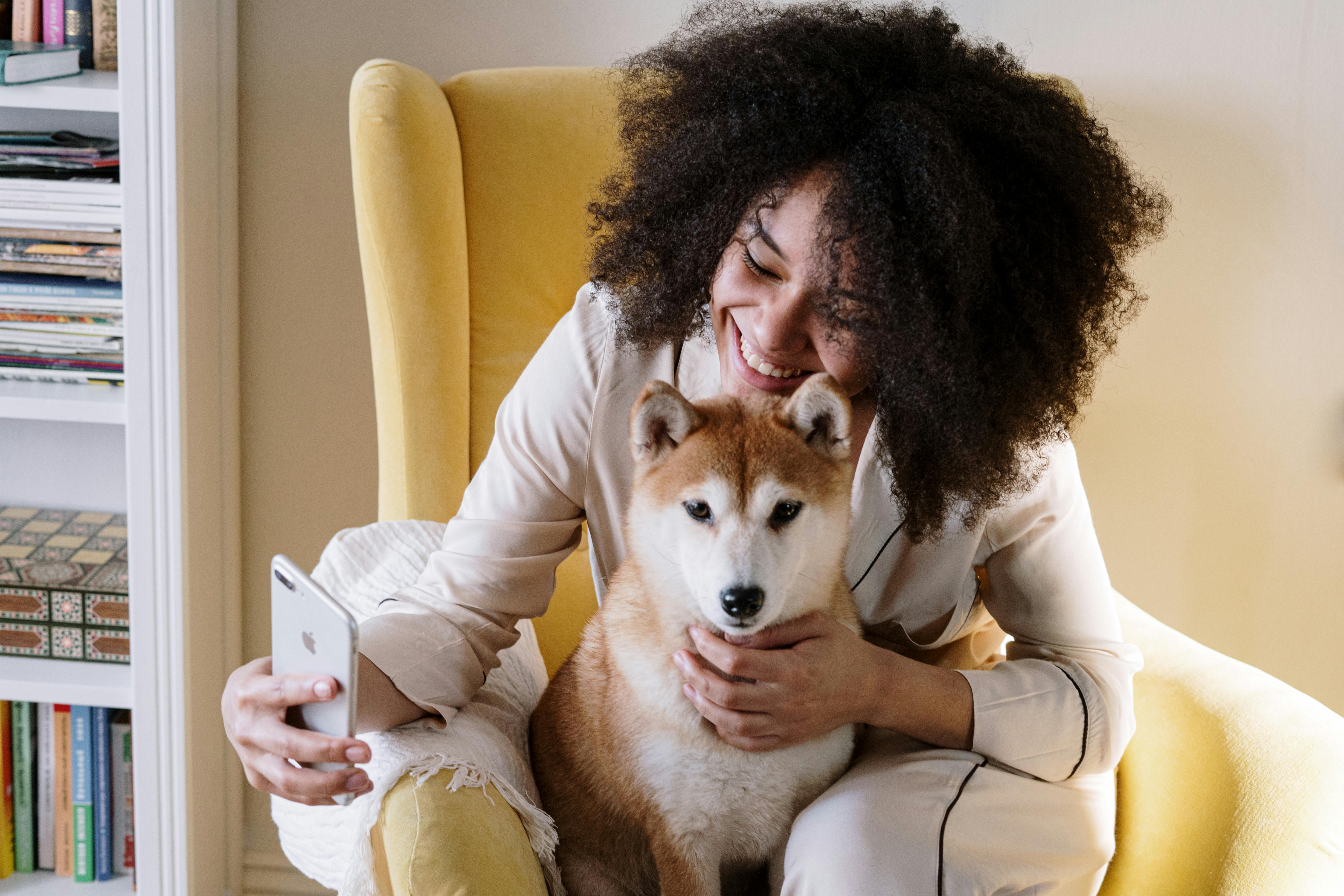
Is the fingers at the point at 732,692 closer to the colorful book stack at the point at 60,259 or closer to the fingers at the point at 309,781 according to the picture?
the fingers at the point at 309,781

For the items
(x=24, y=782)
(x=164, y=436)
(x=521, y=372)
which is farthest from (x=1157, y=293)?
(x=24, y=782)

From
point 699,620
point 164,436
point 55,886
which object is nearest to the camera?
point 699,620

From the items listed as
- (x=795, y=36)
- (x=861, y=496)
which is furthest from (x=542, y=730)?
(x=795, y=36)

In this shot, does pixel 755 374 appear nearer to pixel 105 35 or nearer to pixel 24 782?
pixel 105 35

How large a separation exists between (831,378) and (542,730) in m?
0.51

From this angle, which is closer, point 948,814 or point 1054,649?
point 948,814

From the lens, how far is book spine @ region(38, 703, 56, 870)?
168 centimetres

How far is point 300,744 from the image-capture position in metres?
0.81

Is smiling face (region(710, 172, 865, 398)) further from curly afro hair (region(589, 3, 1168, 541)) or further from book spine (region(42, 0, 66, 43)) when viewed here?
book spine (region(42, 0, 66, 43))

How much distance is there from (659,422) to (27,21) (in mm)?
1357

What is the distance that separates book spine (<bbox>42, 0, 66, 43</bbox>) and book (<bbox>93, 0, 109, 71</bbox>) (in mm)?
42

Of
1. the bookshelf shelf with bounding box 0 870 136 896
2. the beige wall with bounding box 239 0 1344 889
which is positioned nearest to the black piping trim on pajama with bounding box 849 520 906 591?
the beige wall with bounding box 239 0 1344 889

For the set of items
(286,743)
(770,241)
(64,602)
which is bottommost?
(64,602)

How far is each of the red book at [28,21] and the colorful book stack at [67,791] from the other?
3.60 feet
